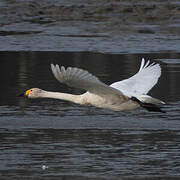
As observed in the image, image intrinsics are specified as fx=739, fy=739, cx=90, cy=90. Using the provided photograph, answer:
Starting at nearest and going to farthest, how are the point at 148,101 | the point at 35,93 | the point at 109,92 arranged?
the point at 148,101, the point at 109,92, the point at 35,93

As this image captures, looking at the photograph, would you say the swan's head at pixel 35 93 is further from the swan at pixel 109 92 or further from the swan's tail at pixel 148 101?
the swan's tail at pixel 148 101

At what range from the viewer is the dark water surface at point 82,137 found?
7.88 m

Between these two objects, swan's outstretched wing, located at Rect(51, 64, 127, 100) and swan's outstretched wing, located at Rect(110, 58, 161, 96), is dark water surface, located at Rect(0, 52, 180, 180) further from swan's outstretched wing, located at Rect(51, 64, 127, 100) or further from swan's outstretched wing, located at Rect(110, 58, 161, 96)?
swan's outstretched wing, located at Rect(51, 64, 127, 100)

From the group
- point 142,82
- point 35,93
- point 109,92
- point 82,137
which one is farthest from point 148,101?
point 35,93

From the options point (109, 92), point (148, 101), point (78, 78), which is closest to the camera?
point (78, 78)

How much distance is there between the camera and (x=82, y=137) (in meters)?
9.55

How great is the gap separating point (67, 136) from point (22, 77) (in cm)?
491

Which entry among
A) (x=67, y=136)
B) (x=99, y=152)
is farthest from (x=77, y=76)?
(x=67, y=136)

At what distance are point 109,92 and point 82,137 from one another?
80 centimetres

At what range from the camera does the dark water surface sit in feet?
25.8

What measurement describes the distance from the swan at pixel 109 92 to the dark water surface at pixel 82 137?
0.47m

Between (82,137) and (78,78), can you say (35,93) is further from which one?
(78,78)

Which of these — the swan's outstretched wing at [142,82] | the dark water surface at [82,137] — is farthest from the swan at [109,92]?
the dark water surface at [82,137]

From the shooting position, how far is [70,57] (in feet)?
55.3
